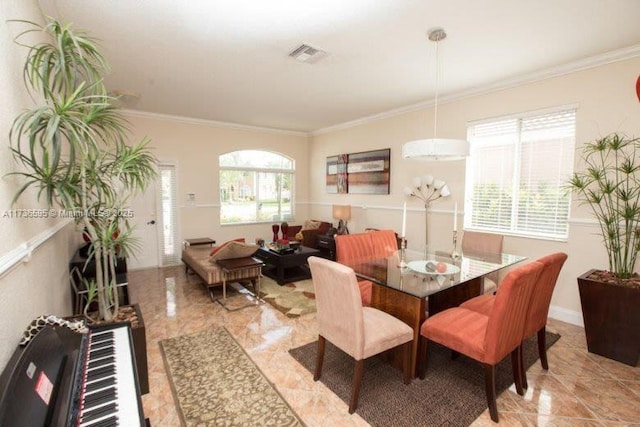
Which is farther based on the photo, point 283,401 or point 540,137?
point 540,137

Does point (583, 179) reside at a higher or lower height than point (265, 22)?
lower

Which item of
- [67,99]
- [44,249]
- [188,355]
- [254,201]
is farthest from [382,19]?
[254,201]

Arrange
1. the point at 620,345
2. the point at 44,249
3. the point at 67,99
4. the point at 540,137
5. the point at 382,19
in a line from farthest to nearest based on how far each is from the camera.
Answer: the point at 540,137 → the point at 620,345 → the point at 382,19 → the point at 44,249 → the point at 67,99

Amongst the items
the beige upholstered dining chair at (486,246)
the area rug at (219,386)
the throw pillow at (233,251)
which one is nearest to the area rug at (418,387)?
the area rug at (219,386)

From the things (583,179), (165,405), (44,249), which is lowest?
(165,405)

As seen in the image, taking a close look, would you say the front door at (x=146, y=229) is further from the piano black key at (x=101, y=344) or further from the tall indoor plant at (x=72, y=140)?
the piano black key at (x=101, y=344)

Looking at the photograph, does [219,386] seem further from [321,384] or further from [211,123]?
[211,123]

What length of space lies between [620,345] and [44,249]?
456cm

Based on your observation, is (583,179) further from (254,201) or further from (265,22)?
(254,201)

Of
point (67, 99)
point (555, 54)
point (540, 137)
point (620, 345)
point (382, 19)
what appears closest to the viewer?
point (67, 99)

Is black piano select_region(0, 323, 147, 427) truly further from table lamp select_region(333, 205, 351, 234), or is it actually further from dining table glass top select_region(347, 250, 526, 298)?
table lamp select_region(333, 205, 351, 234)

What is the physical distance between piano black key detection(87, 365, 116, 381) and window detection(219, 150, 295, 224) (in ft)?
17.6

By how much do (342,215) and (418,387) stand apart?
384 centimetres

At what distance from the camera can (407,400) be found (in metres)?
2.12
